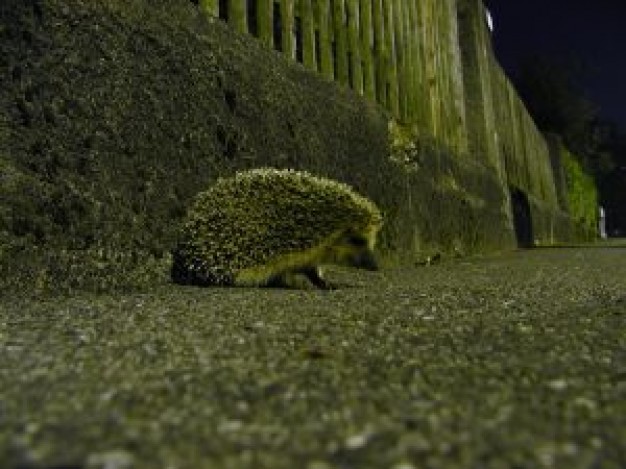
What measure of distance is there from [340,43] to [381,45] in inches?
32.8

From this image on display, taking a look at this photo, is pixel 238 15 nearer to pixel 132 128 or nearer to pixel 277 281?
pixel 132 128

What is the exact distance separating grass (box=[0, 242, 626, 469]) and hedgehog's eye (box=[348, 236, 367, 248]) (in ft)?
4.13

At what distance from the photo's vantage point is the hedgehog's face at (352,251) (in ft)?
12.7

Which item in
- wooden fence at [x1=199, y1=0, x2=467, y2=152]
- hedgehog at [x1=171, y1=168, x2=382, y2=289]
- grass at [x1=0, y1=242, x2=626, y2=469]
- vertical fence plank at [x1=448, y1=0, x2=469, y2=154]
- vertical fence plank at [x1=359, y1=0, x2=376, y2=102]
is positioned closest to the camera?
grass at [x1=0, y1=242, x2=626, y2=469]

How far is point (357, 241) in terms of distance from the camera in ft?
13.0

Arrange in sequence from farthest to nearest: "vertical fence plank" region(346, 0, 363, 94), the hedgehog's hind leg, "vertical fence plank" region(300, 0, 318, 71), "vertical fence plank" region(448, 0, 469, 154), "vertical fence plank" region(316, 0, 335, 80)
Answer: "vertical fence plank" region(448, 0, 469, 154), "vertical fence plank" region(346, 0, 363, 94), "vertical fence plank" region(316, 0, 335, 80), "vertical fence plank" region(300, 0, 318, 71), the hedgehog's hind leg

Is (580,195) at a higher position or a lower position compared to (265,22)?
higher

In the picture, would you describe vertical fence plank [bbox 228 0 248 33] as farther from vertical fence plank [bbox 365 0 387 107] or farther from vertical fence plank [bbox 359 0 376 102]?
vertical fence plank [bbox 365 0 387 107]

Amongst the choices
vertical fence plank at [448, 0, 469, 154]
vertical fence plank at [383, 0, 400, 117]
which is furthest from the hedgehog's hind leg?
vertical fence plank at [448, 0, 469, 154]

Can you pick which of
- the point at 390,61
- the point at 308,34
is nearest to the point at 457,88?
the point at 390,61

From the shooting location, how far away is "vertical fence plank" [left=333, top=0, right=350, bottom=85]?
5230 mm

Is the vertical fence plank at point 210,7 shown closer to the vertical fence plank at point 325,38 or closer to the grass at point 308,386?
the vertical fence plank at point 325,38

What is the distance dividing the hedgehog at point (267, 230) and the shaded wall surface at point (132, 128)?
5.2 inches

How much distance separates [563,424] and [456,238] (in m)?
6.00
